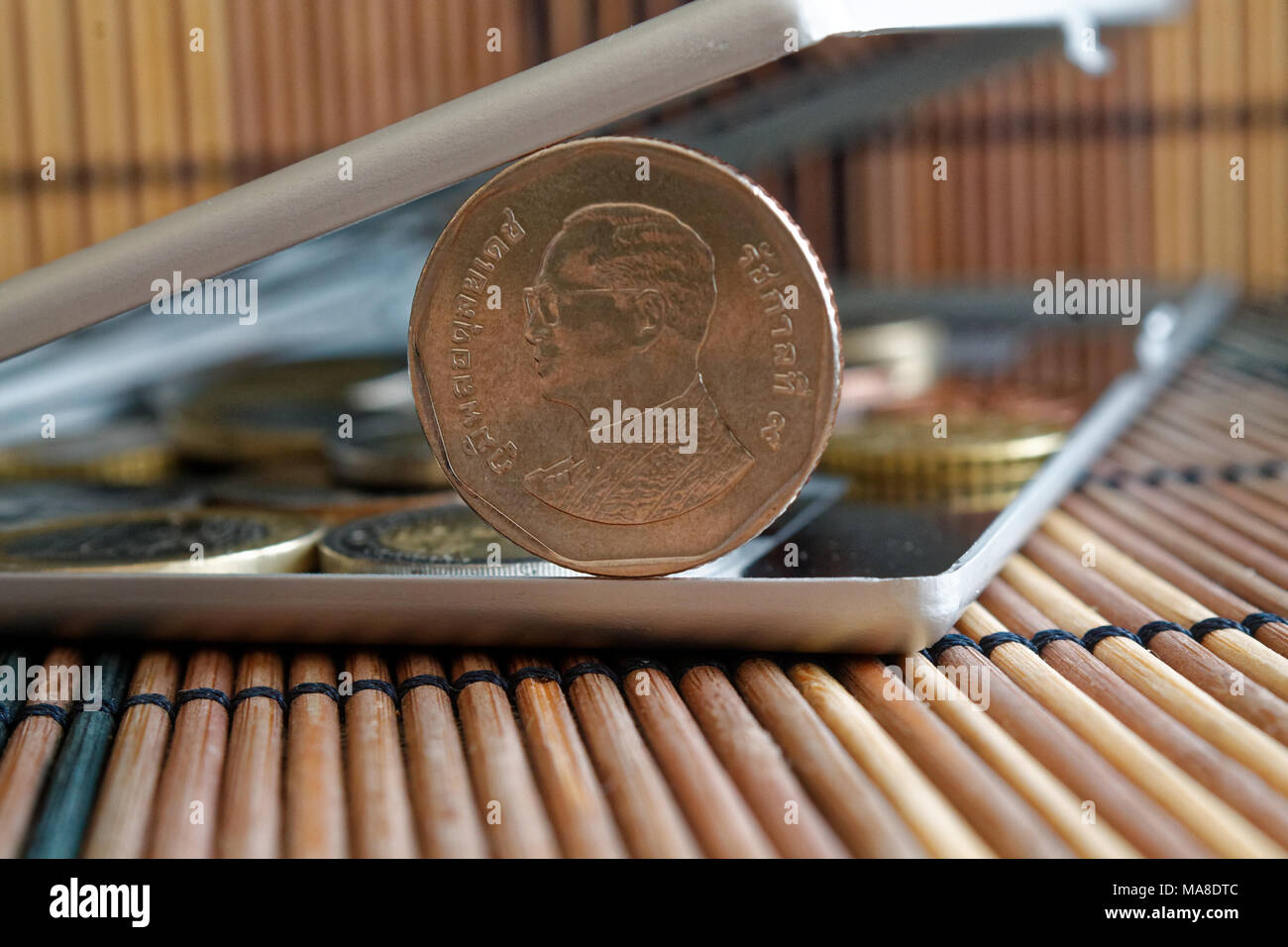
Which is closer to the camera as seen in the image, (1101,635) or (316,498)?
(1101,635)

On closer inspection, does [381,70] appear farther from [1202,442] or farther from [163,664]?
[163,664]

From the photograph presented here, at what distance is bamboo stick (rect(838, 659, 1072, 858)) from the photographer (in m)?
0.72

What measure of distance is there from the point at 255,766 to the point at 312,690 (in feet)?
0.43

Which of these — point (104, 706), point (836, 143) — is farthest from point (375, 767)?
point (836, 143)

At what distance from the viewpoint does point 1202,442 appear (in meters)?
1.78

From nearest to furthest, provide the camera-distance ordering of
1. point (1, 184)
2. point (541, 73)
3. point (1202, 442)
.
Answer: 1. point (541, 73)
2. point (1202, 442)
3. point (1, 184)

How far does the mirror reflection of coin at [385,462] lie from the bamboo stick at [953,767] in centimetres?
61

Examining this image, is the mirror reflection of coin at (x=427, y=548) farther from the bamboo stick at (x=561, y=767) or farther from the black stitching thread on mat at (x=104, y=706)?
the black stitching thread on mat at (x=104, y=706)

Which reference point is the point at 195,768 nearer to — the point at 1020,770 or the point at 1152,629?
the point at 1020,770

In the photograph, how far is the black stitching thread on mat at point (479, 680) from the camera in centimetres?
97

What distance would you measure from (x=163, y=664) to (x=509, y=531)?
29 cm

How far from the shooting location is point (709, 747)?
2.81 ft

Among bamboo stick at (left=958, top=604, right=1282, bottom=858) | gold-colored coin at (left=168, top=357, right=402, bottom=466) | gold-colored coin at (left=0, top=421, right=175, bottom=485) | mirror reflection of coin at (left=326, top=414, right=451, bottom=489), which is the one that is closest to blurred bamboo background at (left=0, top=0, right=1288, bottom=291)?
gold-colored coin at (left=168, top=357, right=402, bottom=466)
